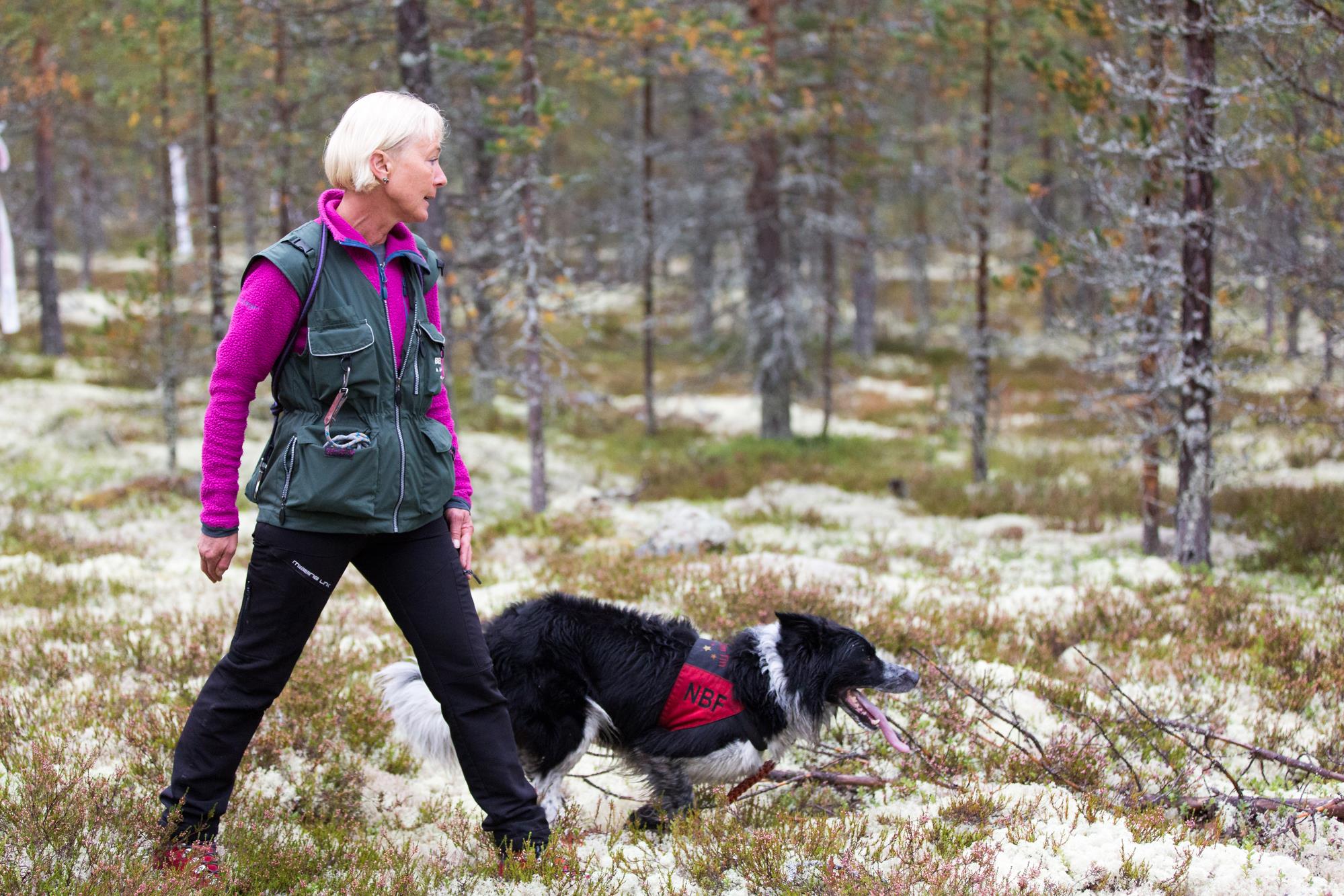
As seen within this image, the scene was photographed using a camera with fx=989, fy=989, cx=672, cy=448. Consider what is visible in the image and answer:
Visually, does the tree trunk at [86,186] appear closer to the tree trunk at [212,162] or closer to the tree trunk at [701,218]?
the tree trunk at [212,162]

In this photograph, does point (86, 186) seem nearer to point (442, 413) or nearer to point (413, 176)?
point (442, 413)

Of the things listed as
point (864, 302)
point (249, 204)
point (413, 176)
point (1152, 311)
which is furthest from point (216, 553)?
point (864, 302)

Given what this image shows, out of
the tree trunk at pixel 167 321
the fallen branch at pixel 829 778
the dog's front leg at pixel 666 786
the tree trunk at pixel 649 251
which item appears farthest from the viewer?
the tree trunk at pixel 649 251

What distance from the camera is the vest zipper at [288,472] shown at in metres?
3.08

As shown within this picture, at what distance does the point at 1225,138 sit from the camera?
8625mm

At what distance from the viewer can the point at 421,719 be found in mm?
3883

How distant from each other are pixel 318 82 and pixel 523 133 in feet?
20.4

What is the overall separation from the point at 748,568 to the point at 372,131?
504 centimetres

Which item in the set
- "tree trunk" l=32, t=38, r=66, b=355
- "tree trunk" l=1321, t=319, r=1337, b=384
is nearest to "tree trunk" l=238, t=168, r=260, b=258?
"tree trunk" l=32, t=38, r=66, b=355

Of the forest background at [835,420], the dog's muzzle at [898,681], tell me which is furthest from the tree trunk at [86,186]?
the dog's muzzle at [898,681]

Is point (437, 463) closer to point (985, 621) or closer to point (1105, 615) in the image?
point (985, 621)

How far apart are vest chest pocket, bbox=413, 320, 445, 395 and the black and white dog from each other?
3.90 ft

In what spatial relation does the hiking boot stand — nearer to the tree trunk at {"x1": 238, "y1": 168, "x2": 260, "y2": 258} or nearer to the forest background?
the forest background

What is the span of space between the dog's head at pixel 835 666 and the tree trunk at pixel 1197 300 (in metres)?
5.62
